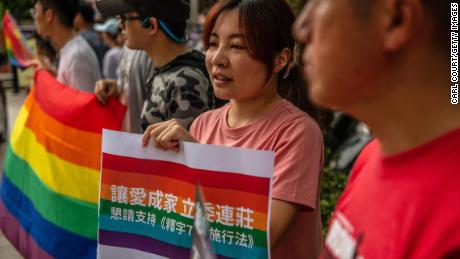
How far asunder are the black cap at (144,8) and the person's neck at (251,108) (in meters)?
1.07

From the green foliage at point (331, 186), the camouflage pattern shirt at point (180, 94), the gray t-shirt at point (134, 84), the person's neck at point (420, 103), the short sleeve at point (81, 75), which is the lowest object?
the green foliage at point (331, 186)

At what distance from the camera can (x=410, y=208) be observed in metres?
1.12

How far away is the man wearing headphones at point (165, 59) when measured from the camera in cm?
282

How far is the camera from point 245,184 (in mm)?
1919

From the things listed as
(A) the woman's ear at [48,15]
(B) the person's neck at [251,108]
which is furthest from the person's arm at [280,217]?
(A) the woman's ear at [48,15]

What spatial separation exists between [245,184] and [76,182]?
1764 millimetres

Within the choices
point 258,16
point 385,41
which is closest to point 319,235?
point 258,16

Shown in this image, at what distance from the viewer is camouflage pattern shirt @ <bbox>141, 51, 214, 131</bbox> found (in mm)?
2787

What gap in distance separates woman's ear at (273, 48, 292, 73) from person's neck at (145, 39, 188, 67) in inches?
39.4

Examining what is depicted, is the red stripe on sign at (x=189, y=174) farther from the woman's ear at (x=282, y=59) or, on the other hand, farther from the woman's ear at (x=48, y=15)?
the woman's ear at (x=48, y=15)

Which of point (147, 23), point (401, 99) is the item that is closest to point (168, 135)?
point (401, 99)

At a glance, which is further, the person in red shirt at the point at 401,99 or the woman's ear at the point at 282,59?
the woman's ear at the point at 282,59

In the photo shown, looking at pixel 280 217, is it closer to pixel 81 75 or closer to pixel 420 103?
pixel 420 103

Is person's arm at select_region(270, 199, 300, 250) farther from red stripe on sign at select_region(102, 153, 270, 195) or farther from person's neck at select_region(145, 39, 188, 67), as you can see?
person's neck at select_region(145, 39, 188, 67)
